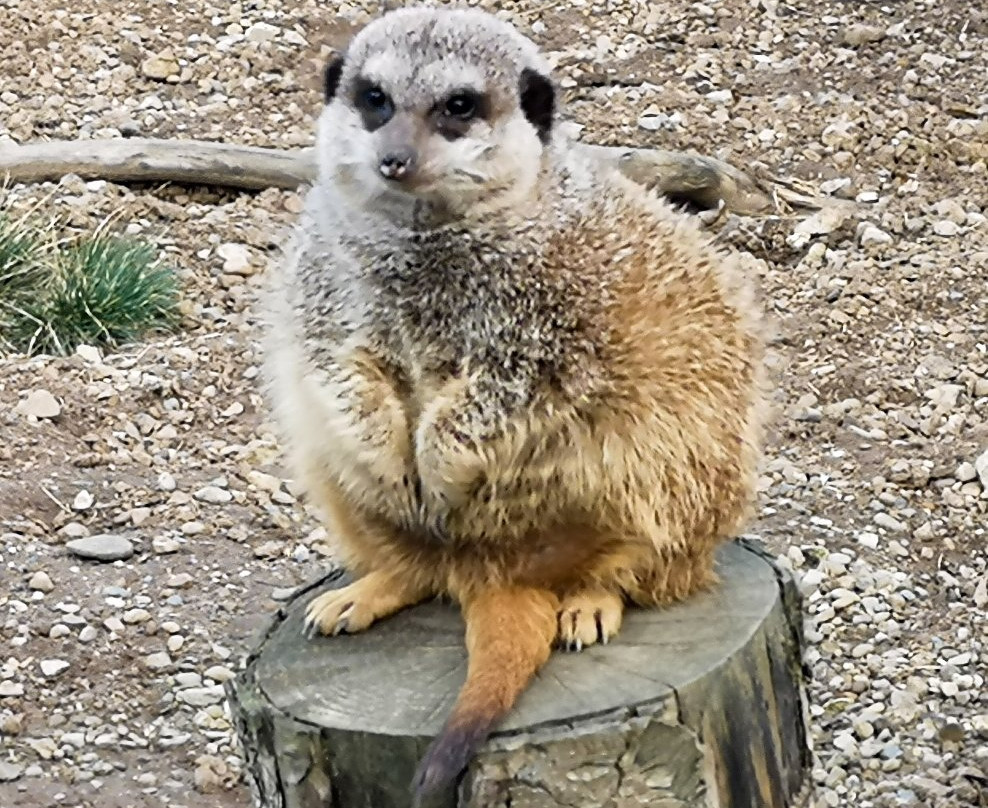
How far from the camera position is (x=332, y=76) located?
2307mm

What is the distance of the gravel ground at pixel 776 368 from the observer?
321cm

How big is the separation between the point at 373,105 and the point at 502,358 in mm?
366

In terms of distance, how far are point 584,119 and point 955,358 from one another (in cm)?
175

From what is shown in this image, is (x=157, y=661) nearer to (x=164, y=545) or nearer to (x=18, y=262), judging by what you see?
(x=164, y=545)

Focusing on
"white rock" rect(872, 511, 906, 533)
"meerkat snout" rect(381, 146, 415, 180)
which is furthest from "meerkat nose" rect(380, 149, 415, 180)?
"white rock" rect(872, 511, 906, 533)

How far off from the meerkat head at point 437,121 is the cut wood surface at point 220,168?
9.91 ft

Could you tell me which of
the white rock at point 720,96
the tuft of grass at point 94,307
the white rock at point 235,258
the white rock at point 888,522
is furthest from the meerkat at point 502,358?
the white rock at point 720,96

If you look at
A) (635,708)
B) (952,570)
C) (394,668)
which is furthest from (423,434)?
(952,570)

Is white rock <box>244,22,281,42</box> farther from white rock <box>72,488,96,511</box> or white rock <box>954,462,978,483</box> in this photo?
white rock <box>954,462,978,483</box>

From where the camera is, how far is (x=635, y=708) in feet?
6.32

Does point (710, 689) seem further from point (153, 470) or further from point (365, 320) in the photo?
point (153, 470)

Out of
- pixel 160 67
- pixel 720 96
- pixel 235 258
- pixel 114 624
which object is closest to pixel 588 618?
pixel 114 624

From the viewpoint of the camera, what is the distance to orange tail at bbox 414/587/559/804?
6.12 ft

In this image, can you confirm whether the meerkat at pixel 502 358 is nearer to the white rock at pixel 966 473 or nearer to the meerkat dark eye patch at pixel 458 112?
the meerkat dark eye patch at pixel 458 112
